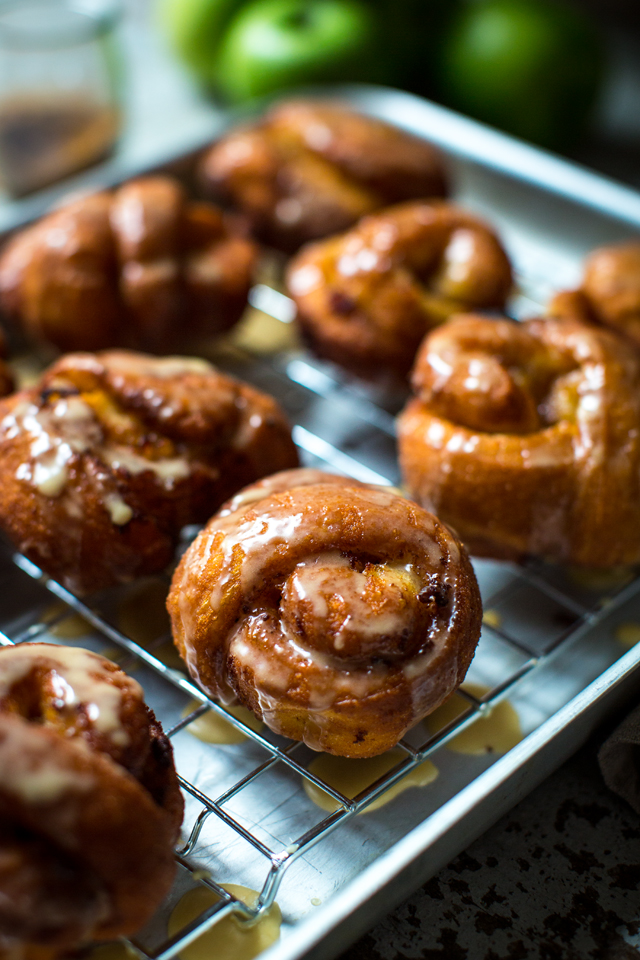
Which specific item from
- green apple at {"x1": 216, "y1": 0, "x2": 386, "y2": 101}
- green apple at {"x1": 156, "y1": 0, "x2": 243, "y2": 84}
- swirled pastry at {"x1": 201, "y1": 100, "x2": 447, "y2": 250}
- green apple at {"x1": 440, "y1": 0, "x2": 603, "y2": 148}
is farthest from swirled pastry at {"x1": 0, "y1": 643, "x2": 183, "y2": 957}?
green apple at {"x1": 156, "y1": 0, "x2": 243, "y2": 84}

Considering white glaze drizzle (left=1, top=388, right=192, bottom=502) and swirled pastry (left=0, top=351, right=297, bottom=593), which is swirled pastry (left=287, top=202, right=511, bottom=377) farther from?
white glaze drizzle (left=1, top=388, right=192, bottom=502)

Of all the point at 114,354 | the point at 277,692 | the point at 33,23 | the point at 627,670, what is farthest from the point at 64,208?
the point at 627,670

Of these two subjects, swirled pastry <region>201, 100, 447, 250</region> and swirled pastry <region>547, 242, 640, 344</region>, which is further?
swirled pastry <region>201, 100, 447, 250</region>

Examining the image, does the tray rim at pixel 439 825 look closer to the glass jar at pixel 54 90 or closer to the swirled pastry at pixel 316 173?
the swirled pastry at pixel 316 173

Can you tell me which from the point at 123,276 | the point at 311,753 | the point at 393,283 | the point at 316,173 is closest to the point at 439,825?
the point at 311,753

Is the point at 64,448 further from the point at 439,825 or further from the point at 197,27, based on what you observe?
the point at 197,27

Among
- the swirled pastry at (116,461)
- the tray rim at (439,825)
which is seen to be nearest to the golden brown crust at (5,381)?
the swirled pastry at (116,461)

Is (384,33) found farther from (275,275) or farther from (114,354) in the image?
(114,354)
